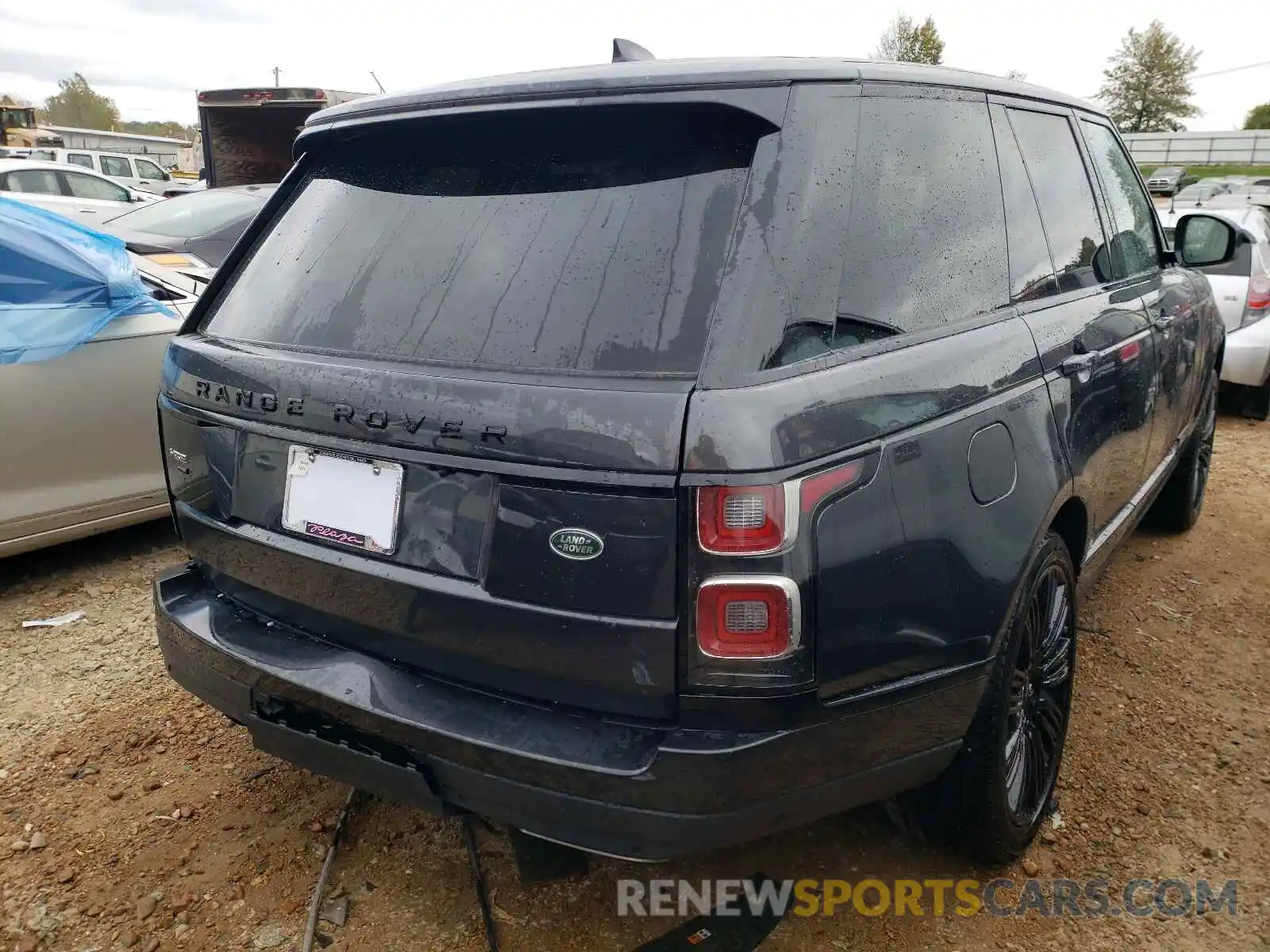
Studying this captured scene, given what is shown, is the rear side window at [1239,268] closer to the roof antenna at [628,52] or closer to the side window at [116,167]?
the roof antenna at [628,52]

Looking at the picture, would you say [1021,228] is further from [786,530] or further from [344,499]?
[344,499]

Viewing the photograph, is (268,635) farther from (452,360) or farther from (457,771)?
(452,360)

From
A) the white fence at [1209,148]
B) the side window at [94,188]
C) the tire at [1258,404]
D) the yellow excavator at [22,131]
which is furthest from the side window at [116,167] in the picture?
the white fence at [1209,148]

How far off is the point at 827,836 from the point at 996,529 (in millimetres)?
1015

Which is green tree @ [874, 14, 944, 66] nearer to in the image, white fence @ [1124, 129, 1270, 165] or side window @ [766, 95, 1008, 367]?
white fence @ [1124, 129, 1270, 165]

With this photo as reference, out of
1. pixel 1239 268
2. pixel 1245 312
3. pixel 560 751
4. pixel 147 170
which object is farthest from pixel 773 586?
pixel 147 170

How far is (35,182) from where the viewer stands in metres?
12.3

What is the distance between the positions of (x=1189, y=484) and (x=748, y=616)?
397 centimetres

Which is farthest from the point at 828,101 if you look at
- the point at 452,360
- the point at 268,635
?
the point at 268,635

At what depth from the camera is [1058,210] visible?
108 inches

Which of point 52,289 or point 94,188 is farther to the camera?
point 94,188

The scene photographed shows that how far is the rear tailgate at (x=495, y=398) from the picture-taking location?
160cm
